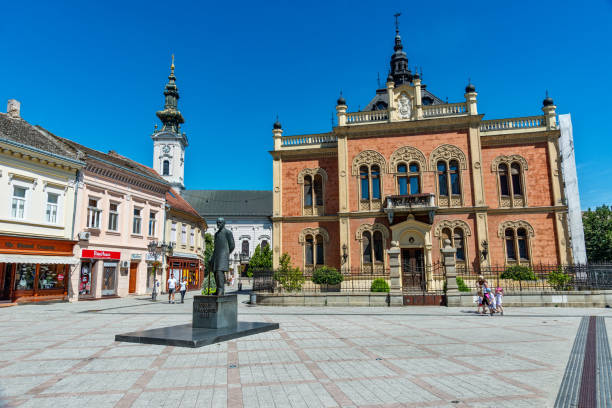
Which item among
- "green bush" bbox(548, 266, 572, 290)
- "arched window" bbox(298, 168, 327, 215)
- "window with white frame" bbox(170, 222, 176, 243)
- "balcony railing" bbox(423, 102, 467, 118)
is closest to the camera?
"green bush" bbox(548, 266, 572, 290)

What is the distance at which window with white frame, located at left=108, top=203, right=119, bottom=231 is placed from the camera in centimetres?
2603

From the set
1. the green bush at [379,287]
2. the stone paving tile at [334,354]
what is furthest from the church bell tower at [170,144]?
the stone paving tile at [334,354]

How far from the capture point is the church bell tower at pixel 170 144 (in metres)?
62.2

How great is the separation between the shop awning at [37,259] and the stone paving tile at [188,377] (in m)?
17.6

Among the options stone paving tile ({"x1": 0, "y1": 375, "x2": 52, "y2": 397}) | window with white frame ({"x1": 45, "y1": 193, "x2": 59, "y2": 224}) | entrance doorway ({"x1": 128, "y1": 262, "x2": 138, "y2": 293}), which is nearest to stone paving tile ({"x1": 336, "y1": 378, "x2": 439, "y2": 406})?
stone paving tile ({"x1": 0, "y1": 375, "x2": 52, "y2": 397})

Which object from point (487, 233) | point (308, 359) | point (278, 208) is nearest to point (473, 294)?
point (487, 233)

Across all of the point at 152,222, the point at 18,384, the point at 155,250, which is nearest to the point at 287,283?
the point at 155,250

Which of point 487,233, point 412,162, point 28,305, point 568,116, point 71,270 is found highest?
point 568,116

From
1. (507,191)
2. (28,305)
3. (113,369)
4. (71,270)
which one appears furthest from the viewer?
(507,191)

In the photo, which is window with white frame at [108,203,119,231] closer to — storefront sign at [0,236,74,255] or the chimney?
storefront sign at [0,236,74,255]

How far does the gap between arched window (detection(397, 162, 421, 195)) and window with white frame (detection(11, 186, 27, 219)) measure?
75.8 feet

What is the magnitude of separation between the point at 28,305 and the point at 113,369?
17646 millimetres

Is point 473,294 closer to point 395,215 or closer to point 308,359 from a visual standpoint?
point 395,215

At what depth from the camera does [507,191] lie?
27.5 metres
